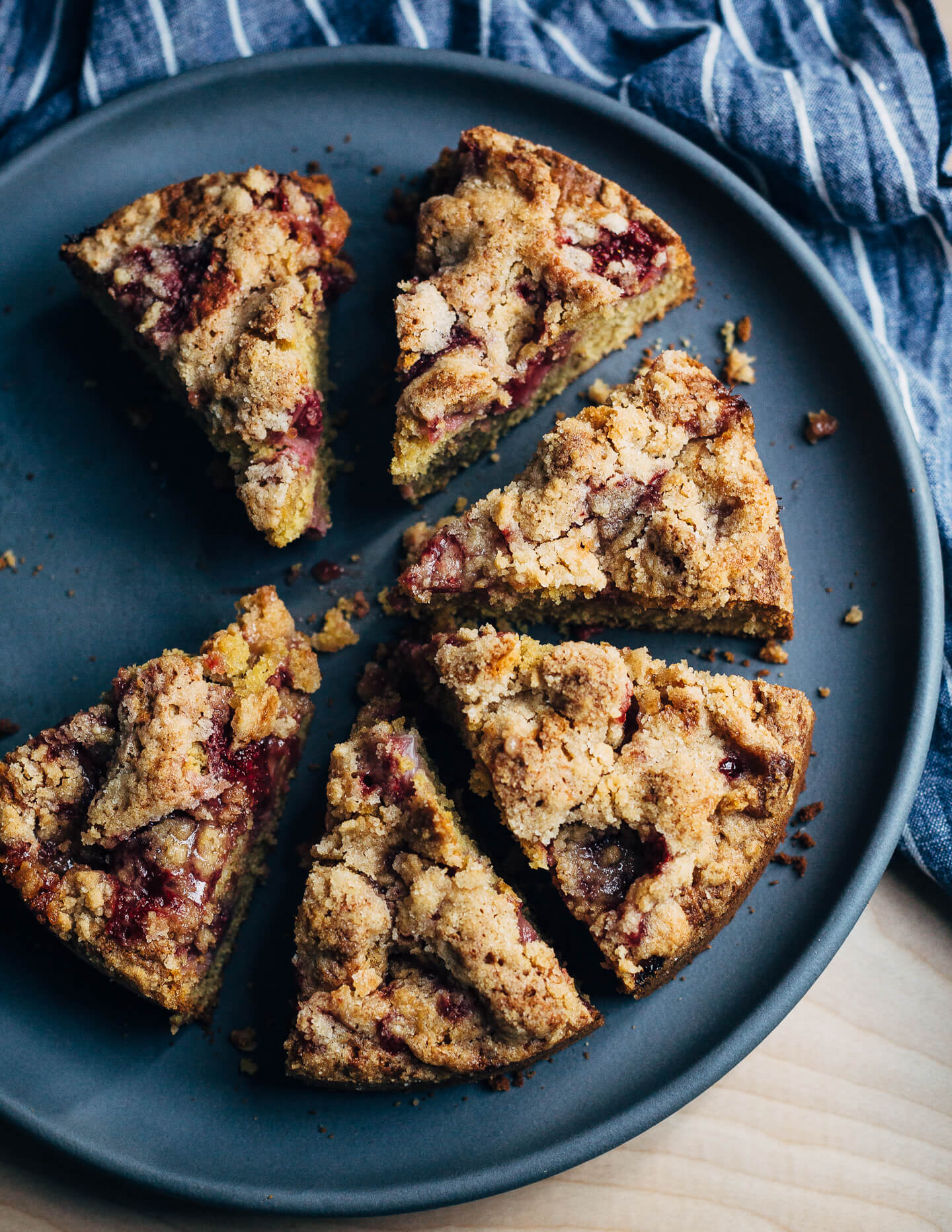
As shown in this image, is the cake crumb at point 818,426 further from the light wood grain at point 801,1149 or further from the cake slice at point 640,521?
the light wood grain at point 801,1149

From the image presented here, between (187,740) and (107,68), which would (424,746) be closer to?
(187,740)

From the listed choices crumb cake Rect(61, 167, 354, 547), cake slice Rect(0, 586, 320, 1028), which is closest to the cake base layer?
crumb cake Rect(61, 167, 354, 547)

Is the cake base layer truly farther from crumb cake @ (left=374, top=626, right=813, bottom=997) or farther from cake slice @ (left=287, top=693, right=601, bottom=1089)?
cake slice @ (left=287, top=693, right=601, bottom=1089)

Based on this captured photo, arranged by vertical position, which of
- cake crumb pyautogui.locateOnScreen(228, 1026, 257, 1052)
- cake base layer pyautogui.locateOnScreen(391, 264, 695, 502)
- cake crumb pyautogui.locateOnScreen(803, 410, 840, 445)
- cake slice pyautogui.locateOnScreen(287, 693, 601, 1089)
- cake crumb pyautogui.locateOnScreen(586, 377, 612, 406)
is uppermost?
cake base layer pyautogui.locateOnScreen(391, 264, 695, 502)

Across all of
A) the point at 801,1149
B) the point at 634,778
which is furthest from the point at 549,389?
the point at 801,1149

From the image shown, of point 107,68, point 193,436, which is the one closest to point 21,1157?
point 193,436
